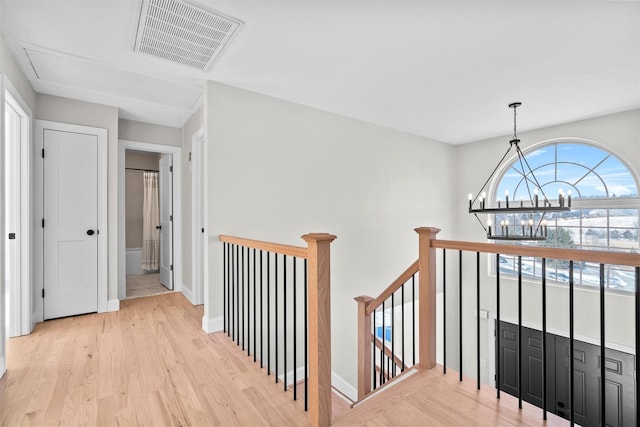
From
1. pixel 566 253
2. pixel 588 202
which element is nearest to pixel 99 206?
pixel 566 253

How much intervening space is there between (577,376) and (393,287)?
394cm

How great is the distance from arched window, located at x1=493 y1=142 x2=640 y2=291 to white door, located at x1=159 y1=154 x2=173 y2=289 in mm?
5458

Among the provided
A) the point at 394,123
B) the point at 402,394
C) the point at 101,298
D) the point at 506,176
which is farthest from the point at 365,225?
the point at 101,298

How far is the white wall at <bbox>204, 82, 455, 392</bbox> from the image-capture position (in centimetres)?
296

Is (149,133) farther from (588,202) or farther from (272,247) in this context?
(588,202)

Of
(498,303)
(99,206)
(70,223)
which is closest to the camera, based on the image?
(498,303)

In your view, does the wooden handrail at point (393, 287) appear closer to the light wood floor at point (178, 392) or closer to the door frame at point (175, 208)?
the light wood floor at point (178, 392)

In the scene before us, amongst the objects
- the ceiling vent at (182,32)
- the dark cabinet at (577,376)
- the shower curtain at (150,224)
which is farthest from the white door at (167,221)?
the dark cabinet at (577,376)

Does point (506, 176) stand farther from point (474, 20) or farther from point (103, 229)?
point (103, 229)

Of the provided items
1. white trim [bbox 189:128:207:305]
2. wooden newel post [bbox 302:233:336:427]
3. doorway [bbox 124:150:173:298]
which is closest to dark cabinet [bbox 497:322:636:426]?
wooden newel post [bbox 302:233:336:427]

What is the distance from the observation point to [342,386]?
12.3ft

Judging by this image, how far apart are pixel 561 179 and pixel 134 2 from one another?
5532 mm

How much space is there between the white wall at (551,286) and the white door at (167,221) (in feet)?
16.2

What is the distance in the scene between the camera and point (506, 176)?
5.25 meters
